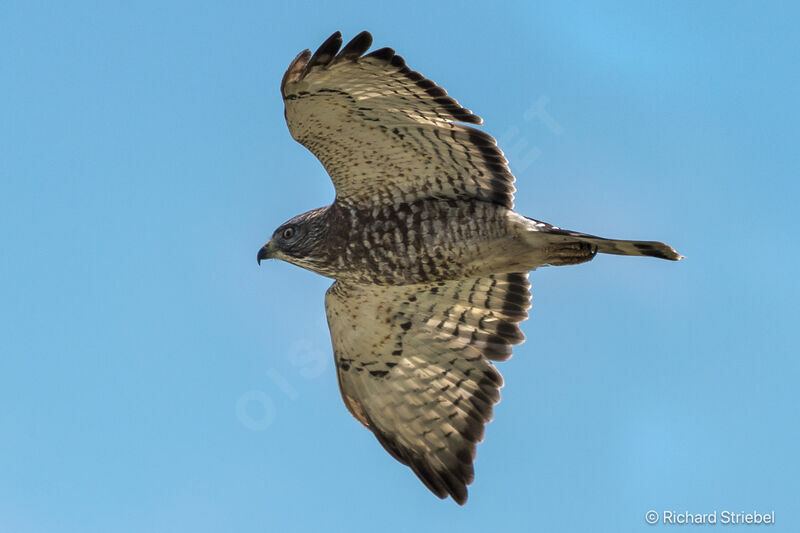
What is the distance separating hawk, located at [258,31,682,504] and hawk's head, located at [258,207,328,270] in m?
0.01

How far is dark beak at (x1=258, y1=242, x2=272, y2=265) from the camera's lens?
993 cm

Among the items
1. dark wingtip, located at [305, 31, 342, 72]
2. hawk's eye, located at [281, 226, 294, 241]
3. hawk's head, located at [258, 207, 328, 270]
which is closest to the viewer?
A: dark wingtip, located at [305, 31, 342, 72]

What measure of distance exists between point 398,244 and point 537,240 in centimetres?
131

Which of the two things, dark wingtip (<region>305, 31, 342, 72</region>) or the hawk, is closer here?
dark wingtip (<region>305, 31, 342, 72</region>)

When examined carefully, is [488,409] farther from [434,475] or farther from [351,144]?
[351,144]

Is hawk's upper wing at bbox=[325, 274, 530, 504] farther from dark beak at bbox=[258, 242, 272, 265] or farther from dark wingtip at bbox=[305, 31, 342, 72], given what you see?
dark wingtip at bbox=[305, 31, 342, 72]

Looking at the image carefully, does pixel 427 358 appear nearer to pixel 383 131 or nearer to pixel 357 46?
pixel 383 131

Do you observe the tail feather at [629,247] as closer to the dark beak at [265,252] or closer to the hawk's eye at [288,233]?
the hawk's eye at [288,233]

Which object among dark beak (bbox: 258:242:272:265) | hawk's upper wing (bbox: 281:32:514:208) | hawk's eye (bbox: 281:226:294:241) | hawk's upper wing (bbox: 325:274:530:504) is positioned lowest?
hawk's upper wing (bbox: 325:274:530:504)

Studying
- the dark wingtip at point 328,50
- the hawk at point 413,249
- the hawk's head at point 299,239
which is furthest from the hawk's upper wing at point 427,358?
the dark wingtip at point 328,50

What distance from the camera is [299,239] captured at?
32.0 feet

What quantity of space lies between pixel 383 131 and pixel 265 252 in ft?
6.19

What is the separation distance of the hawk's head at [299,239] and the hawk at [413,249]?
0.04 ft

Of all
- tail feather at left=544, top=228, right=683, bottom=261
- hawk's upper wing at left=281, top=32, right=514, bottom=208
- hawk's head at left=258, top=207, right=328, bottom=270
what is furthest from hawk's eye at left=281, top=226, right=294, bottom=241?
tail feather at left=544, top=228, right=683, bottom=261
